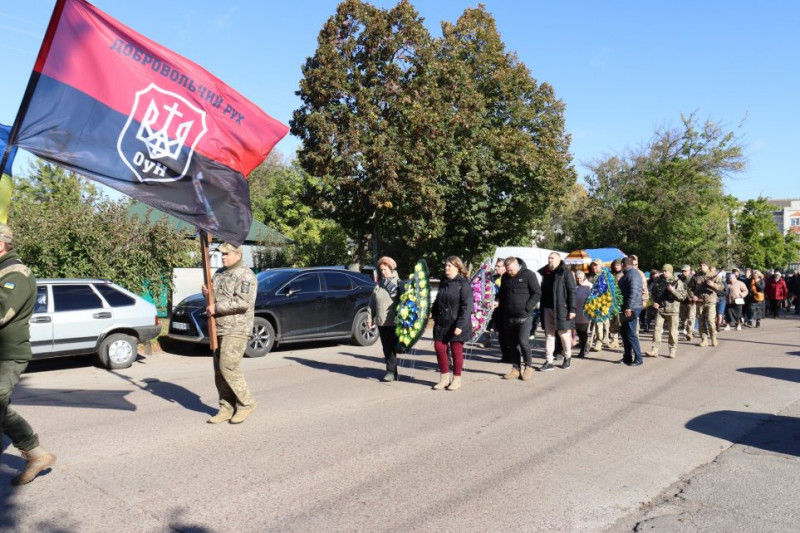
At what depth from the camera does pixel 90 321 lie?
10070 millimetres

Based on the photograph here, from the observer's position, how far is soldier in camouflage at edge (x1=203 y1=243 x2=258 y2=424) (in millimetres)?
6426

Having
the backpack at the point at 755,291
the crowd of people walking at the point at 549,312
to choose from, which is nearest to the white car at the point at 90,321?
the crowd of people walking at the point at 549,312

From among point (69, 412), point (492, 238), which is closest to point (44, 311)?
point (69, 412)

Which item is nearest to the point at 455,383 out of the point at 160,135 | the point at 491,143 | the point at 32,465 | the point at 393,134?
the point at 160,135

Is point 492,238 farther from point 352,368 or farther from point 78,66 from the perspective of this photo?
point 78,66

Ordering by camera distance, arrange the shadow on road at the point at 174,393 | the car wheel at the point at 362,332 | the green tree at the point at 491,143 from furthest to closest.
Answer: the green tree at the point at 491,143 → the car wheel at the point at 362,332 → the shadow on road at the point at 174,393

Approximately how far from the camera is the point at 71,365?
1070 cm

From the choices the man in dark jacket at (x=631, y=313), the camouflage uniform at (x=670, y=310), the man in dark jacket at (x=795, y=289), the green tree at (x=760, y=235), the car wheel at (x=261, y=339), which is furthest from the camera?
the green tree at (x=760, y=235)

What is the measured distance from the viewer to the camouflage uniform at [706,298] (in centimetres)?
1396

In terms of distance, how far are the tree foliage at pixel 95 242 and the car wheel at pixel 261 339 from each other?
351 centimetres

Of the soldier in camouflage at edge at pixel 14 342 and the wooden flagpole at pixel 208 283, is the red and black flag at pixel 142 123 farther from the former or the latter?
the soldier in camouflage at edge at pixel 14 342

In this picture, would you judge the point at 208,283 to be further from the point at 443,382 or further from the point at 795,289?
the point at 795,289

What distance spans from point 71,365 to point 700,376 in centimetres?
1060

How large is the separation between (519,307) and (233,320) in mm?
4675
